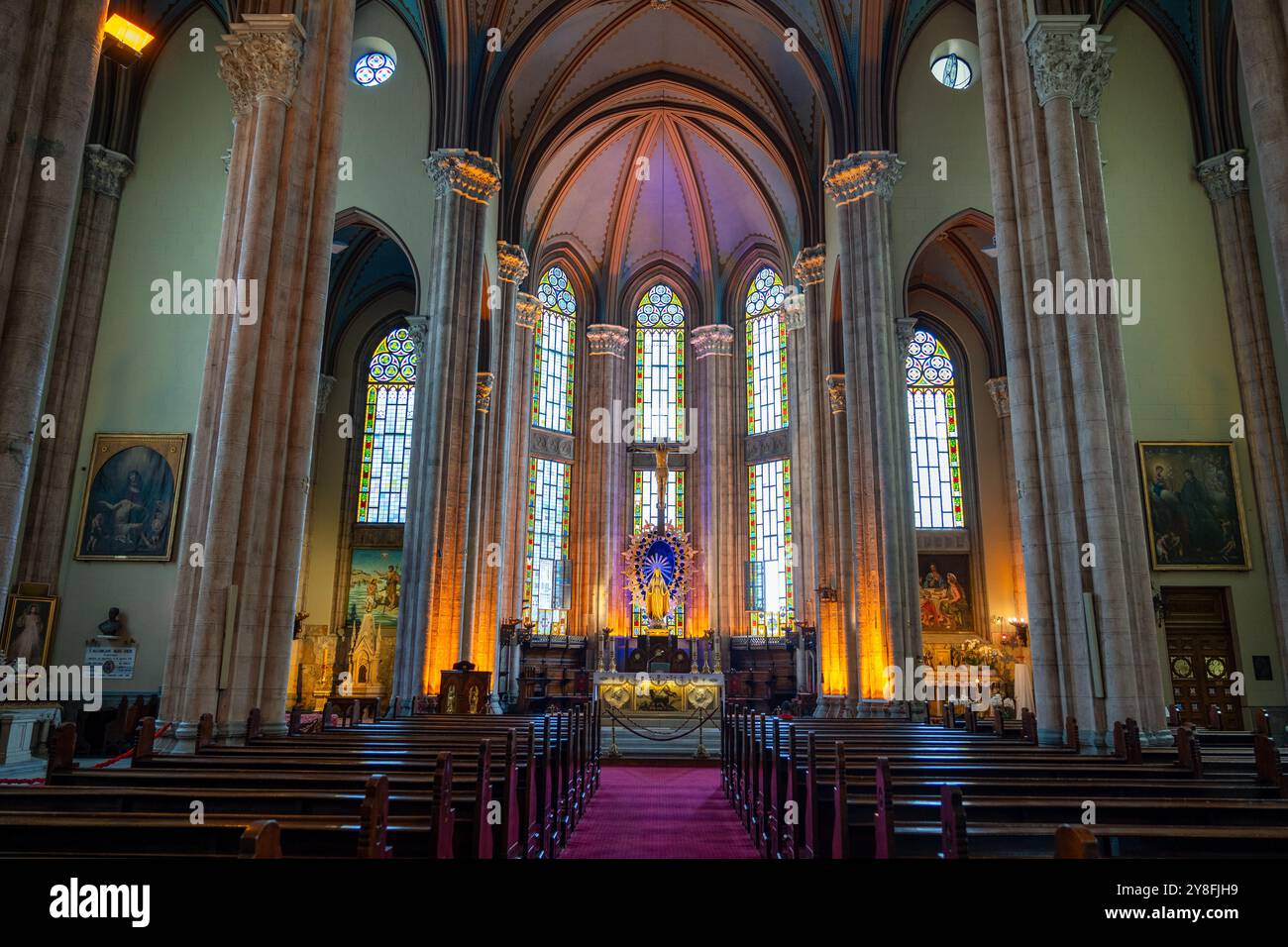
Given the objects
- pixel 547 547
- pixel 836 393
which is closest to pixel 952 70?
pixel 836 393

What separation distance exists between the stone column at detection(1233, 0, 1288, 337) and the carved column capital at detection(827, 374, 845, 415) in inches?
618

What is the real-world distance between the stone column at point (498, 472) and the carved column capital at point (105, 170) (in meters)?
9.39

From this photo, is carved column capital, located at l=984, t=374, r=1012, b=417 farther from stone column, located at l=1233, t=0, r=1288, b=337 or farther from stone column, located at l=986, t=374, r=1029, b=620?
stone column, located at l=1233, t=0, r=1288, b=337

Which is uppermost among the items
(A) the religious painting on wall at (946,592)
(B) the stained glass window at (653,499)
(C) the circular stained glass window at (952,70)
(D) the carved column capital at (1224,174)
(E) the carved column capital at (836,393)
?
(C) the circular stained glass window at (952,70)

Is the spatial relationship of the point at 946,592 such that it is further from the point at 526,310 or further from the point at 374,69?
the point at 374,69

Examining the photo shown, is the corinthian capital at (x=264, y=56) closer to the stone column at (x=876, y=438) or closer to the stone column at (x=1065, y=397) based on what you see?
the stone column at (x=1065, y=397)

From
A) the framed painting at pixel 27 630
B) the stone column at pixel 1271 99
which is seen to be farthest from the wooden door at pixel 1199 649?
the framed painting at pixel 27 630

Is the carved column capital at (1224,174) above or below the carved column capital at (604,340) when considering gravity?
below

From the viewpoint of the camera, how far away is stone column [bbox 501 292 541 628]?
26969 millimetres

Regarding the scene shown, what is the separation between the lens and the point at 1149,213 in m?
16.6

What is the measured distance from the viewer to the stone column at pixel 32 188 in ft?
18.5

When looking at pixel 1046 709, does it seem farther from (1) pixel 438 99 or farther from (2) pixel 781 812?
(1) pixel 438 99
